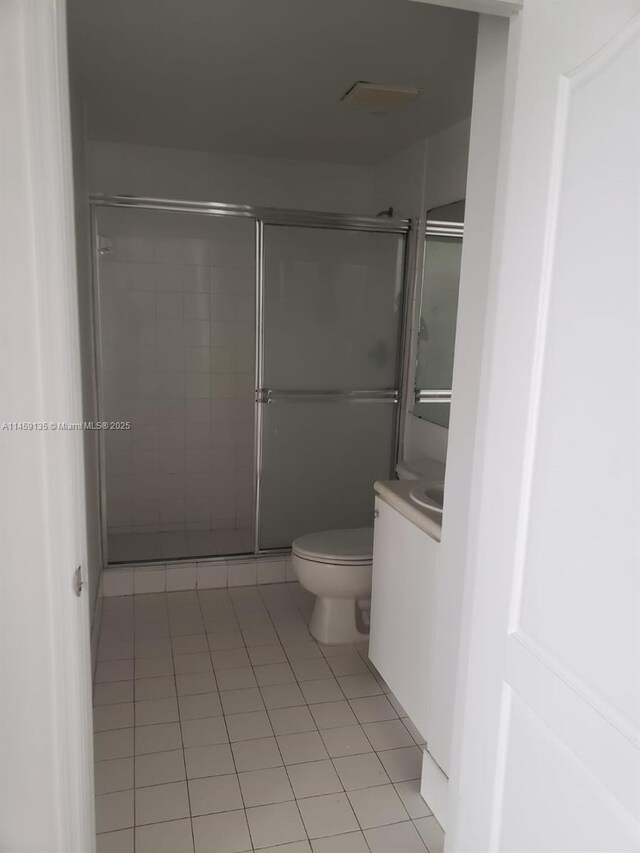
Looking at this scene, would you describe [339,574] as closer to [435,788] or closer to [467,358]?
[435,788]

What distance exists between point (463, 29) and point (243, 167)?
6.53 feet

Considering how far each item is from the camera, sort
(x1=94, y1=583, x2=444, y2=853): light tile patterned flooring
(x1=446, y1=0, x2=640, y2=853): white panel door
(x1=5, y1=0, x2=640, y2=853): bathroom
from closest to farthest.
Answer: (x1=446, y1=0, x2=640, y2=853): white panel door → (x1=5, y1=0, x2=640, y2=853): bathroom → (x1=94, y1=583, x2=444, y2=853): light tile patterned flooring

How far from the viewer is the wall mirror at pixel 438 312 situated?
2936 mm

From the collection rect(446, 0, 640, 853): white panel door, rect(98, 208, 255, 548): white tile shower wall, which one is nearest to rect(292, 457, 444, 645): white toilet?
rect(98, 208, 255, 548): white tile shower wall

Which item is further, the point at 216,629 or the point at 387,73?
the point at 216,629

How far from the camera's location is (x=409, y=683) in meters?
2.12

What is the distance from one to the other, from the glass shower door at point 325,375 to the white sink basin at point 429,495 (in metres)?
1.11

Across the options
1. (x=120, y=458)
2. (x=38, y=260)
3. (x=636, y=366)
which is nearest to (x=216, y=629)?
(x=120, y=458)

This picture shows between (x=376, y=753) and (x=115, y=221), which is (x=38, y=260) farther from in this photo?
(x=115, y=221)

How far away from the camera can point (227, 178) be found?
145 inches

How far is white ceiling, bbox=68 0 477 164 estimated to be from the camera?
1878mm

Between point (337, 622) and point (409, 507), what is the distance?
3.20ft

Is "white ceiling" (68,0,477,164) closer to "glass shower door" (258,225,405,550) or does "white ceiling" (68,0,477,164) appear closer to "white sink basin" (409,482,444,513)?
"glass shower door" (258,225,405,550)

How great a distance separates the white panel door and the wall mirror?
1.64 meters
